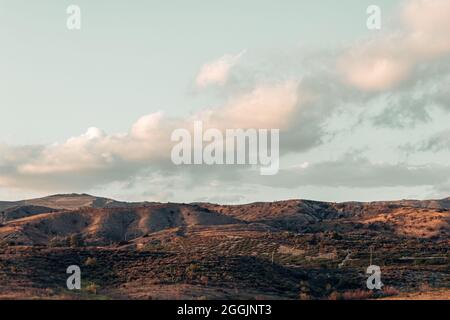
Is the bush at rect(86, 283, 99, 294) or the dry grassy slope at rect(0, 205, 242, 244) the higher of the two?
the dry grassy slope at rect(0, 205, 242, 244)

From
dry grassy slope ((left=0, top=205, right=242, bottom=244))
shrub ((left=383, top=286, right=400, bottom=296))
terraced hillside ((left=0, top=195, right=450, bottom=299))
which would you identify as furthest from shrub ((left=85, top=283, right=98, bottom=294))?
dry grassy slope ((left=0, top=205, right=242, bottom=244))

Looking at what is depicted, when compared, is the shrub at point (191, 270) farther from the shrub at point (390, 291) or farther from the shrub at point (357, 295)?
the shrub at point (390, 291)

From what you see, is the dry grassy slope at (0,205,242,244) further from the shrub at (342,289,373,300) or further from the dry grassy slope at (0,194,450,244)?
the shrub at (342,289,373,300)

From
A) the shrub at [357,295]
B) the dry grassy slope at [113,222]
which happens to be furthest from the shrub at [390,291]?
the dry grassy slope at [113,222]

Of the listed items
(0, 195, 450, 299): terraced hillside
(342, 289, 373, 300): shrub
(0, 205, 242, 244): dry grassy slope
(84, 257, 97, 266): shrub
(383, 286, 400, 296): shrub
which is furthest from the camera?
(0, 205, 242, 244): dry grassy slope

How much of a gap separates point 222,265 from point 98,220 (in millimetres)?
89682

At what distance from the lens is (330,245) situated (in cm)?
8281

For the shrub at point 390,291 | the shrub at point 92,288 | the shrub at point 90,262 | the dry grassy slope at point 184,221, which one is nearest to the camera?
the shrub at point 92,288

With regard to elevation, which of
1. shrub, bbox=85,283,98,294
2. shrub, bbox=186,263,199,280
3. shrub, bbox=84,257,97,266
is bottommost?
shrub, bbox=85,283,98,294

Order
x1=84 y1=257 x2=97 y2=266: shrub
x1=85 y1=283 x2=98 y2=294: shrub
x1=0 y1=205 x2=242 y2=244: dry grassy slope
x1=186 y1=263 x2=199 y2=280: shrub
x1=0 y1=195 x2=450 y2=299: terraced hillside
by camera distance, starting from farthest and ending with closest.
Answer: x1=0 y1=205 x2=242 y2=244: dry grassy slope
x1=84 y1=257 x2=97 y2=266: shrub
x1=186 y1=263 x2=199 y2=280: shrub
x1=0 y1=195 x2=450 y2=299: terraced hillside
x1=85 y1=283 x2=98 y2=294: shrub

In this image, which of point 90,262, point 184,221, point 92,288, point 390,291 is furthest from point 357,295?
point 184,221
